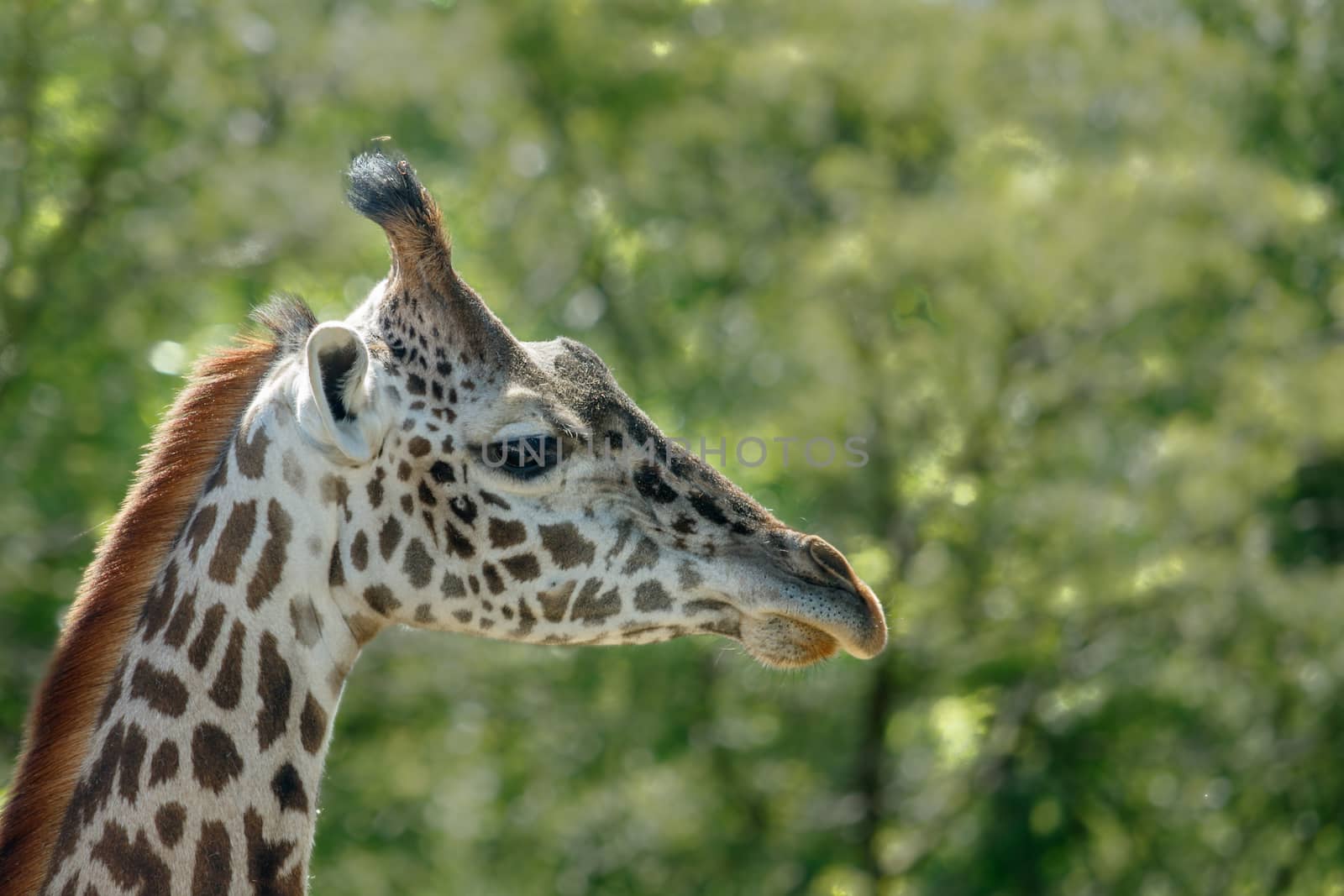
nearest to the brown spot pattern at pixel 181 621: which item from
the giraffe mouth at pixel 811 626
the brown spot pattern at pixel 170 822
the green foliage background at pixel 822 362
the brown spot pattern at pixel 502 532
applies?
the brown spot pattern at pixel 170 822

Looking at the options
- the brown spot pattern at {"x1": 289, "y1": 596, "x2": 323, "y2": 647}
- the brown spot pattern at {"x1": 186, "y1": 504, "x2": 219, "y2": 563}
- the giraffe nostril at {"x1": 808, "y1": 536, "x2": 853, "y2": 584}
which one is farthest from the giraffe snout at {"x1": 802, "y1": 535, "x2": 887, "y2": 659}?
the brown spot pattern at {"x1": 186, "y1": 504, "x2": 219, "y2": 563}

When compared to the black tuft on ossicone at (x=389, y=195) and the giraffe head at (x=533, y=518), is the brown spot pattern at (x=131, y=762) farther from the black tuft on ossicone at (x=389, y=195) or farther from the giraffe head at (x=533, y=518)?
the black tuft on ossicone at (x=389, y=195)

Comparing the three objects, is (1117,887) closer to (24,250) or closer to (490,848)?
(490,848)

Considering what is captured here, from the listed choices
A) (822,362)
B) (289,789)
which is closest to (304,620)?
(289,789)

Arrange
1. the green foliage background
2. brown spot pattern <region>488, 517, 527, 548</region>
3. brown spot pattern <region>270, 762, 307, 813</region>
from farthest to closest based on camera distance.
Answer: the green foliage background
brown spot pattern <region>488, 517, 527, 548</region>
brown spot pattern <region>270, 762, 307, 813</region>

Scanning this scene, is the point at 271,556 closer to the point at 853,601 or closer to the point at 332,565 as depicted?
the point at 332,565

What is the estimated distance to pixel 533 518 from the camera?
339cm

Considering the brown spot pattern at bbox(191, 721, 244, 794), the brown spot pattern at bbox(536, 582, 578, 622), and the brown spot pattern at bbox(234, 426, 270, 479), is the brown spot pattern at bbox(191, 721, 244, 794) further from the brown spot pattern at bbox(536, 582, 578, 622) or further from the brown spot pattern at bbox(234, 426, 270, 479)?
the brown spot pattern at bbox(536, 582, 578, 622)

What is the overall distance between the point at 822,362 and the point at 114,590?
9592 millimetres

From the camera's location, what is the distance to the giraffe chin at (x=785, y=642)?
343cm

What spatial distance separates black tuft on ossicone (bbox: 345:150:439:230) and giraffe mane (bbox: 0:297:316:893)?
0.36 meters

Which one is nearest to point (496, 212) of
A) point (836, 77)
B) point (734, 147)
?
point (734, 147)

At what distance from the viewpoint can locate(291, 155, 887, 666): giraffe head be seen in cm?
333

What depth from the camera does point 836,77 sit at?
45.5ft
